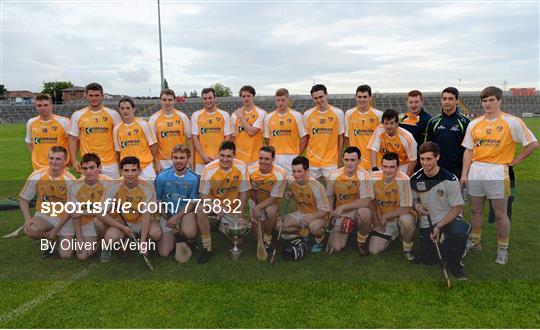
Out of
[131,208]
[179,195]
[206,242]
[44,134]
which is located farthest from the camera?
[44,134]

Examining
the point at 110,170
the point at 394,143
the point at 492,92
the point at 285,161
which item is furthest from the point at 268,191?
the point at 492,92

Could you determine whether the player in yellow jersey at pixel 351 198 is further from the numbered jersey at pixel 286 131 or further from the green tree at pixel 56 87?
the green tree at pixel 56 87

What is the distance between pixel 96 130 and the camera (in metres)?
5.81

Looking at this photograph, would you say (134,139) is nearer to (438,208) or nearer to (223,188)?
(223,188)

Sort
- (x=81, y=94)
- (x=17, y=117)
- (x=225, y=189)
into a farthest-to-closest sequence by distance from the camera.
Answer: (x=81, y=94)
(x=17, y=117)
(x=225, y=189)

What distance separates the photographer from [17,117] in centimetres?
4672

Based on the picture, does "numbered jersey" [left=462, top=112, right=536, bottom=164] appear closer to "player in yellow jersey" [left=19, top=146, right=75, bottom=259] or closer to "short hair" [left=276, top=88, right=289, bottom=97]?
"short hair" [left=276, top=88, right=289, bottom=97]

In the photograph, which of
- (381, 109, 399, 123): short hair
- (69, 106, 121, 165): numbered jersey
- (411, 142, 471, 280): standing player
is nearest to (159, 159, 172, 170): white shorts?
(69, 106, 121, 165): numbered jersey

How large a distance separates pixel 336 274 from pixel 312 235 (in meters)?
0.98

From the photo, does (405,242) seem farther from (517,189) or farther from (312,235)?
(517,189)

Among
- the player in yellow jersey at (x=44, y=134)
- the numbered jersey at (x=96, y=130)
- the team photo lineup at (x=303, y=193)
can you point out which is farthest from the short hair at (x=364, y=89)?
the player in yellow jersey at (x=44, y=134)

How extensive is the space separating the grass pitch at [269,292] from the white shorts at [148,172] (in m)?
1.45

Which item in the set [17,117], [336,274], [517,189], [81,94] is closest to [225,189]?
[336,274]

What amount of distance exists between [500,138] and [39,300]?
507 centimetres
